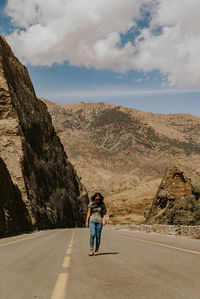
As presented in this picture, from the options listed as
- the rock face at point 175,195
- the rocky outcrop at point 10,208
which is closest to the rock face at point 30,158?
the rocky outcrop at point 10,208

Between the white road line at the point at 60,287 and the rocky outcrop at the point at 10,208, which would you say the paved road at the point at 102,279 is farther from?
the rocky outcrop at the point at 10,208

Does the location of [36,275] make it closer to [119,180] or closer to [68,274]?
[68,274]

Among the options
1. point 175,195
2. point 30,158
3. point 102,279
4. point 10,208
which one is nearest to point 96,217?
point 102,279

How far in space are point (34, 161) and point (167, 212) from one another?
2097 cm

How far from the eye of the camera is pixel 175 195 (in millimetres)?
42750

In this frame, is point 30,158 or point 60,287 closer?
point 60,287

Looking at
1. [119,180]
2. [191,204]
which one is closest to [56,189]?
[191,204]

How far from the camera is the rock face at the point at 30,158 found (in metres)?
37.4

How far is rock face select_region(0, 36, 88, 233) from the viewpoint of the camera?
3744cm

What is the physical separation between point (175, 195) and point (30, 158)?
69.5 feet

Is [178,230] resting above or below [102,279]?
below

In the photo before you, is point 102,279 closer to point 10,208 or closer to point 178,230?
point 178,230

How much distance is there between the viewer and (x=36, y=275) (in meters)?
6.00

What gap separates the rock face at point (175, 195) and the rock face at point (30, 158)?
16.1 metres
